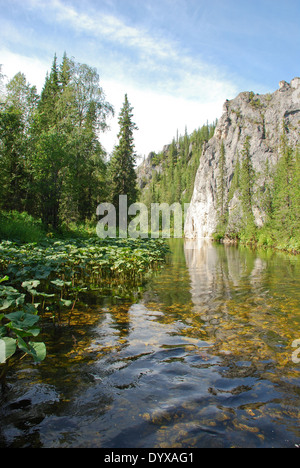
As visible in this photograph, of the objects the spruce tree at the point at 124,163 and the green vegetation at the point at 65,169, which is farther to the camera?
the spruce tree at the point at 124,163

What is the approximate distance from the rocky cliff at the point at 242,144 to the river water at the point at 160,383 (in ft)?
116

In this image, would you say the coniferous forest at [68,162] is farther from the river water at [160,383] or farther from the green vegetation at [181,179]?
the green vegetation at [181,179]

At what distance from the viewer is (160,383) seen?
118 inches

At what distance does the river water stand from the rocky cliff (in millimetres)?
35229

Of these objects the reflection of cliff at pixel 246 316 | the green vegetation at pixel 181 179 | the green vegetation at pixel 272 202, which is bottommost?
the reflection of cliff at pixel 246 316

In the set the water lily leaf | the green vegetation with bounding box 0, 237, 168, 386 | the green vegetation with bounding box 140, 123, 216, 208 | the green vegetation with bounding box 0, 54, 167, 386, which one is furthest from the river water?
the green vegetation with bounding box 140, 123, 216, 208

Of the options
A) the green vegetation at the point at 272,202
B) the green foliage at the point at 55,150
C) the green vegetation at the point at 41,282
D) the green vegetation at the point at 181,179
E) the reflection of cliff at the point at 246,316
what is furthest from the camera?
the green vegetation at the point at 181,179

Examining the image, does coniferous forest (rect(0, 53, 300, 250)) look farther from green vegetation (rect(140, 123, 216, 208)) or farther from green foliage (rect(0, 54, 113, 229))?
green vegetation (rect(140, 123, 216, 208))

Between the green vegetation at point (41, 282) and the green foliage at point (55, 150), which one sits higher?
the green foliage at point (55, 150)

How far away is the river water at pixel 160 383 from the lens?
2.20 metres

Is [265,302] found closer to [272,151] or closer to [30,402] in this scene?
[30,402]

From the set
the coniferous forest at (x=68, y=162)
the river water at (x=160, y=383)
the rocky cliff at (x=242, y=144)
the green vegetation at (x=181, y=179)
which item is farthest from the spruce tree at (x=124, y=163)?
the green vegetation at (x=181, y=179)

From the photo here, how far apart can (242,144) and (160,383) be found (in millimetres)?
51209
